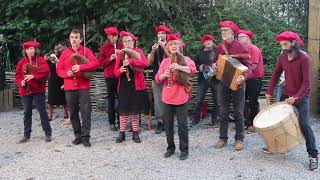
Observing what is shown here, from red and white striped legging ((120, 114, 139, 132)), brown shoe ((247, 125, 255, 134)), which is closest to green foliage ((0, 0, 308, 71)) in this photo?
brown shoe ((247, 125, 255, 134))

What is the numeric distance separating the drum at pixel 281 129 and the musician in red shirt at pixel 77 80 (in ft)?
9.03

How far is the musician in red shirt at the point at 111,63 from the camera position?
845 centimetres

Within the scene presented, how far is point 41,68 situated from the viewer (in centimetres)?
779

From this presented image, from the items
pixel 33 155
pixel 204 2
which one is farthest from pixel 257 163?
pixel 204 2

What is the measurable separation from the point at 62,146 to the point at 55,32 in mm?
5364

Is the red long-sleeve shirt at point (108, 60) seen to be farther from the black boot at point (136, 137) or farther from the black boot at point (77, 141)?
the black boot at point (77, 141)

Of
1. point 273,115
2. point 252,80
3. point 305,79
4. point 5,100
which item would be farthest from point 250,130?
point 5,100

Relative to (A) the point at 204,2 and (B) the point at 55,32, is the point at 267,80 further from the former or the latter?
(B) the point at 55,32

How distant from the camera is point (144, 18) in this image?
11594 millimetres

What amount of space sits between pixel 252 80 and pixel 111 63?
2536mm

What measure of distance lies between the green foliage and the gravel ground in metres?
3.57

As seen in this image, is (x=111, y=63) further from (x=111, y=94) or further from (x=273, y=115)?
(x=273, y=115)

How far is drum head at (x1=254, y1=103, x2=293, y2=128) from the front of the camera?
6.34 m

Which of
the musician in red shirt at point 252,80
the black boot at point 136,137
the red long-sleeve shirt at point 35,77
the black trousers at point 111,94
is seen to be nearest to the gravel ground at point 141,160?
the black boot at point 136,137
